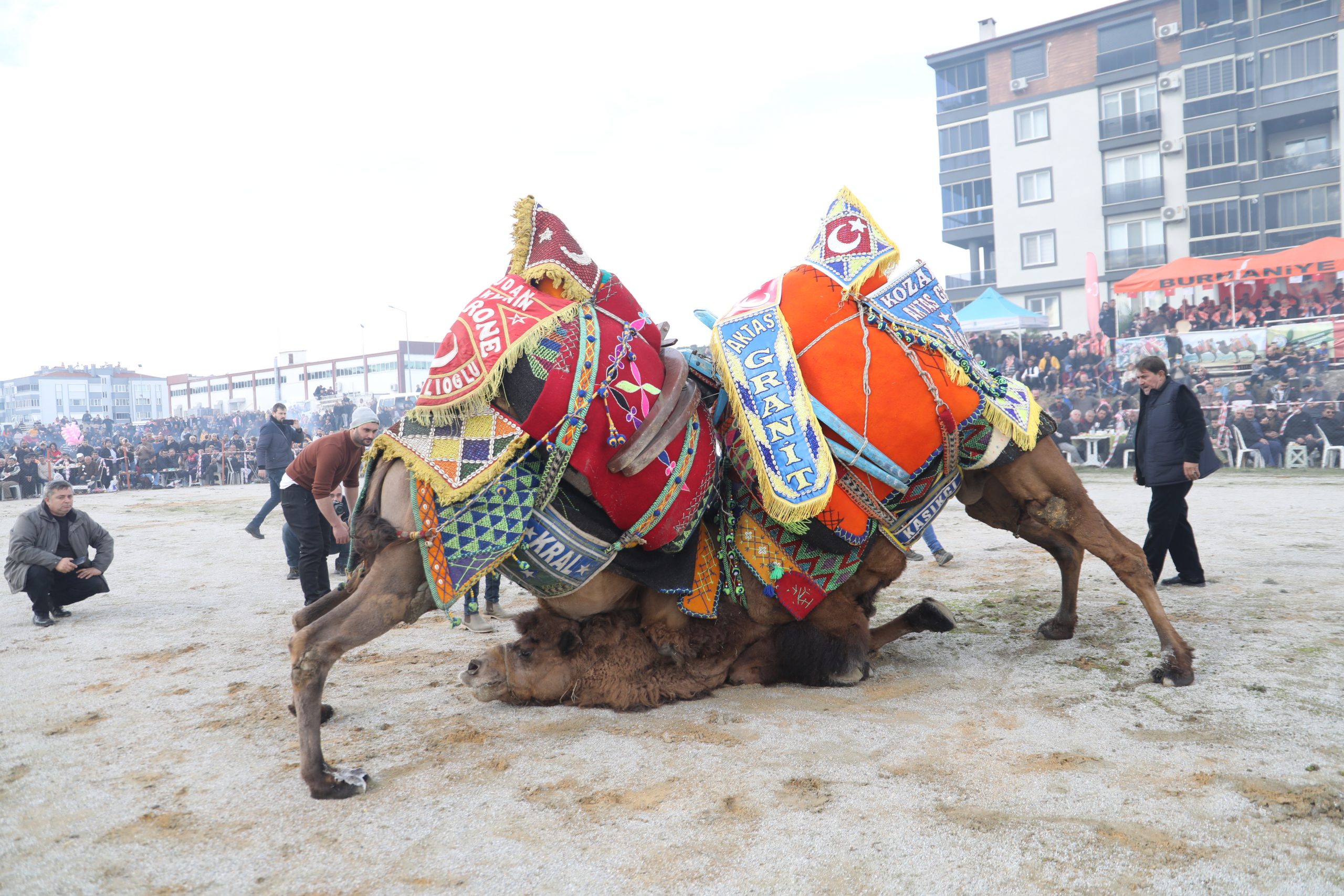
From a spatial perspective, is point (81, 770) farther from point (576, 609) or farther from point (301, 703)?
point (576, 609)

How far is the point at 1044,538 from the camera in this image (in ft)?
16.5

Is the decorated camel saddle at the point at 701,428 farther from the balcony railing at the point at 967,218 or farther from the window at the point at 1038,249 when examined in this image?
the balcony railing at the point at 967,218

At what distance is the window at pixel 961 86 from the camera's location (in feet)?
121

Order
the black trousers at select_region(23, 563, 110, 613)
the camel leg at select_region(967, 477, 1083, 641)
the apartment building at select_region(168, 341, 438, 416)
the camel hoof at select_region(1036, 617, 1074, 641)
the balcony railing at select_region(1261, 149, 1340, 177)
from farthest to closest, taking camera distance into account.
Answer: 1. the apartment building at select_region(168, 341, 438, 416)
2. the balcony railing at select_region(1261, 149, 1340, 177)
3. the black trousers at select_region(23, 563, 110, 613)
4. the camel hoof at select_region(1036, 617, 1074, 641)
5. the camel leg at select_region(967, 477, 1083, 641)

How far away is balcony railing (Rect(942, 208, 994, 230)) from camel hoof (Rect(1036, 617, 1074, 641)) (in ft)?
118

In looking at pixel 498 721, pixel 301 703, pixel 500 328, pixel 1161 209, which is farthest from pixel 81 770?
pixel 1161 209

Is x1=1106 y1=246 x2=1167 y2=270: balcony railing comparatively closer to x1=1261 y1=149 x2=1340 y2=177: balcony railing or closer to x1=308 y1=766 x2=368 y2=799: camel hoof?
x1=1261 y1=149 x2=1340 y2=177: balcony railing

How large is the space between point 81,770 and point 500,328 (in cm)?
260

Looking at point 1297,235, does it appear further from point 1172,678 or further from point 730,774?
point 730,774

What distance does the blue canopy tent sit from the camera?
22.1m

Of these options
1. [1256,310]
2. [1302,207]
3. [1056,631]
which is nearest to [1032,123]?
[1302,207]

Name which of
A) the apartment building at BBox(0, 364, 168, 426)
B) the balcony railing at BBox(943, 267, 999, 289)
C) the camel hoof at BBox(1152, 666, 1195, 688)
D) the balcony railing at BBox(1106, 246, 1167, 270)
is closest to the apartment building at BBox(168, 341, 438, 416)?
the apartment building at BBox(0, 364, 168, 426)

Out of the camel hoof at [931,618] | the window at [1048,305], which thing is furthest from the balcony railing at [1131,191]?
the camel hoof at [931,618]

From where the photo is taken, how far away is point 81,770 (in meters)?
3.55
